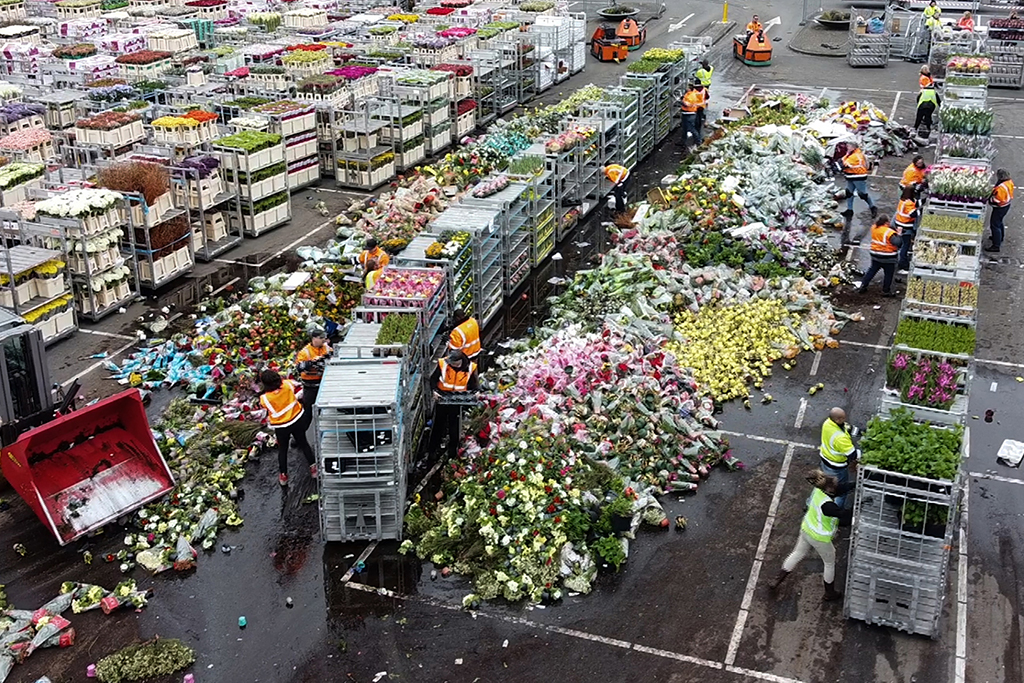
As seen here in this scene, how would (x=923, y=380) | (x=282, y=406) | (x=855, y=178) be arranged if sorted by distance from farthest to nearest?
(x=855, y=178)
(x=282, y=406)
(x=923, y=380)

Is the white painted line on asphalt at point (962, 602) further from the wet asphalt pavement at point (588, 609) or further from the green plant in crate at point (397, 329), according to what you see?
the green plant in crate at point (397, 329)

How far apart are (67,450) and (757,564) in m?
8.67

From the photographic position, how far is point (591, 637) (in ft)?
37.4

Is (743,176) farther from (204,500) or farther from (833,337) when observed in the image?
(204,500)

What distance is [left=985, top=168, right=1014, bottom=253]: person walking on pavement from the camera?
68.1 ft

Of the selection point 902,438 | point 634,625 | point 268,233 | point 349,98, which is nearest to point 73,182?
point 268,233

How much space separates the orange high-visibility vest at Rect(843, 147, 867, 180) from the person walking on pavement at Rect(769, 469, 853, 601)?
12.6 metres

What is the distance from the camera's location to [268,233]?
23.4m

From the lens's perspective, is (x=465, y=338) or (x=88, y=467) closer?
(x=88, y=467)

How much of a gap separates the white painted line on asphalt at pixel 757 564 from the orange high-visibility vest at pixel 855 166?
33.2 feet

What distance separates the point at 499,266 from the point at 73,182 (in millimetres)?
8601

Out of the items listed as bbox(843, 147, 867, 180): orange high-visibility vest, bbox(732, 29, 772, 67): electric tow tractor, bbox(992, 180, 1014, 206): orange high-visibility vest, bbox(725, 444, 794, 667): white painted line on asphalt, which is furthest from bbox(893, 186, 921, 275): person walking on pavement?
bbox(732, 29, 772, 67): electric tow tractor

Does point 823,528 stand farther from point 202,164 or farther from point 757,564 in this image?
point 202,164

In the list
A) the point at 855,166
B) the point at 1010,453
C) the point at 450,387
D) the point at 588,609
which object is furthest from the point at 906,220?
the point at 588,609
